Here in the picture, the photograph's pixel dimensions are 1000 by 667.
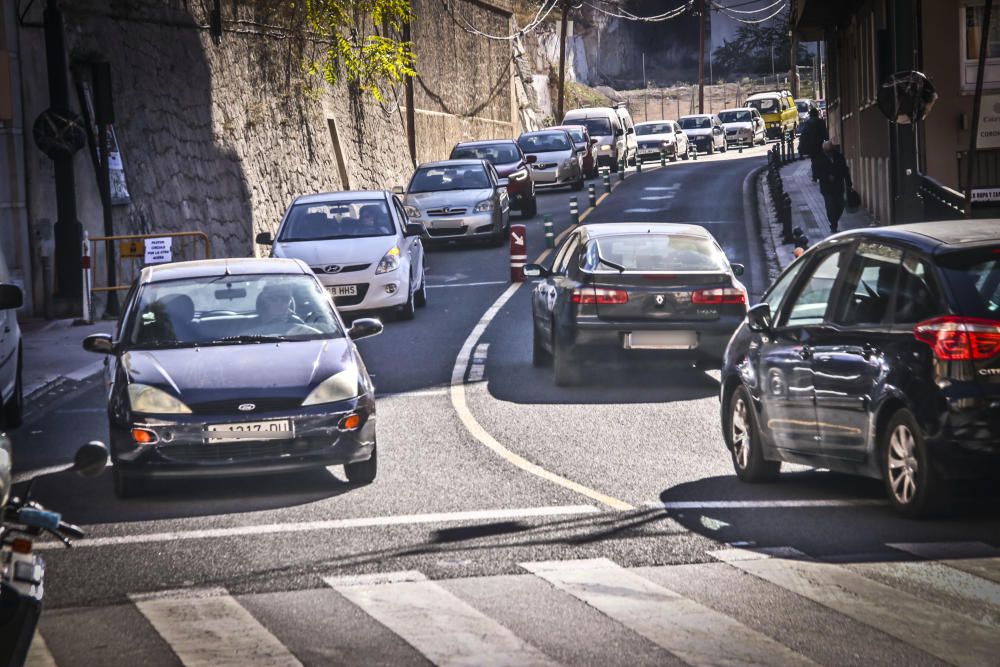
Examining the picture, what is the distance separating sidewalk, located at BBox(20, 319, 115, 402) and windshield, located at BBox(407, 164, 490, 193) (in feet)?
31.2

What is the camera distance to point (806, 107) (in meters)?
81.8

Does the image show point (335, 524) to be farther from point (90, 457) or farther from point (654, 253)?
point (654, 253)

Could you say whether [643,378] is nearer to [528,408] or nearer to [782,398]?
[528,408]

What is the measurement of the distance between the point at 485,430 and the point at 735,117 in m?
64.6

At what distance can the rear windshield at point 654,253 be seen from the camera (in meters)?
15.0

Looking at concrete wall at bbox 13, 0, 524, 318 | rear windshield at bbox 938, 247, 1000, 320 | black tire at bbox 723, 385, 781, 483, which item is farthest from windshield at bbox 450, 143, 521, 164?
rear windshield at bbox 938, 247, 1000, 320

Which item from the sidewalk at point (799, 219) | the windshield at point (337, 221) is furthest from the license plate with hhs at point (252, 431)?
the sidewalk at point (799, 219)

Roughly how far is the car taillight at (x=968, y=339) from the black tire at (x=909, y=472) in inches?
16.6

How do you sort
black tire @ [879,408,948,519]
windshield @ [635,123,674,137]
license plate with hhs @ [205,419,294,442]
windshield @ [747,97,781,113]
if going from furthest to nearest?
windshield @ [747,97,781,113]
windshield @ [635,123,674,137]
license plate with hhs @ [205,419,294,442]
black tire @ [879,408,948,519]

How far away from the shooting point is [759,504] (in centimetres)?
959

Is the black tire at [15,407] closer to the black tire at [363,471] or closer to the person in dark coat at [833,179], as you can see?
the black tire at [363,471]

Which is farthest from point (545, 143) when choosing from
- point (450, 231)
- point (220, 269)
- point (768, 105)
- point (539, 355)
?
point (220, 269)

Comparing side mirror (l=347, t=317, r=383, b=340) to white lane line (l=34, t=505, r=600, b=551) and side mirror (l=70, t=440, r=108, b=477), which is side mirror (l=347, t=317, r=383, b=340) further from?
side mirror (l=70, t=440, r=108, b=477)

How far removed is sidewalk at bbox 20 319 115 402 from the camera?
56.6ft
